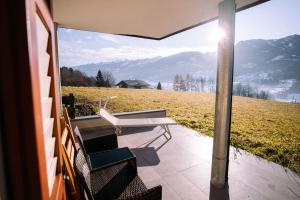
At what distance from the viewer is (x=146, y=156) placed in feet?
12.8

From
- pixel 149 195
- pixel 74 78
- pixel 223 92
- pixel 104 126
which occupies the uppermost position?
pixel 74 78

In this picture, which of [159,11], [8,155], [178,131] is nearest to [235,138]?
[178,131]

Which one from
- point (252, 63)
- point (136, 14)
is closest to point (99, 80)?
point (136, 14)

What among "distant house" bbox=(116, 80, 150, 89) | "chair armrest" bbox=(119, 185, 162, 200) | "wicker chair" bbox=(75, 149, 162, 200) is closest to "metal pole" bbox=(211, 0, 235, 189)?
"wicker chair" bbox=(75, 149, 162, 200)

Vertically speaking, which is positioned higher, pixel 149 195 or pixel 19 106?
pixel 19 106

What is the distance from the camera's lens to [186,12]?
334 centimetres

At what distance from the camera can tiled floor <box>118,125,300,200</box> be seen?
2713 mm

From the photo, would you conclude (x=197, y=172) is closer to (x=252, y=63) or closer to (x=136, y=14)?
(x=136, y=14)

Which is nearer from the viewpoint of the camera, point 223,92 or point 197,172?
point 223,92

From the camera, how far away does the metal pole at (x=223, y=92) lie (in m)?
2.62

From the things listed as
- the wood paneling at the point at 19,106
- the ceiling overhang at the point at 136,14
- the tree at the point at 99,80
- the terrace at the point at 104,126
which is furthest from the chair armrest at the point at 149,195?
the tree at the point at 99,80

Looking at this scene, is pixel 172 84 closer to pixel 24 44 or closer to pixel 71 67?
pixel 71 67

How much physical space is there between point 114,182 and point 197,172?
5.46 ft

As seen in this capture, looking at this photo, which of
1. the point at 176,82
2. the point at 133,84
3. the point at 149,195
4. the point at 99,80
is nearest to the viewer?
the point at 149,195
